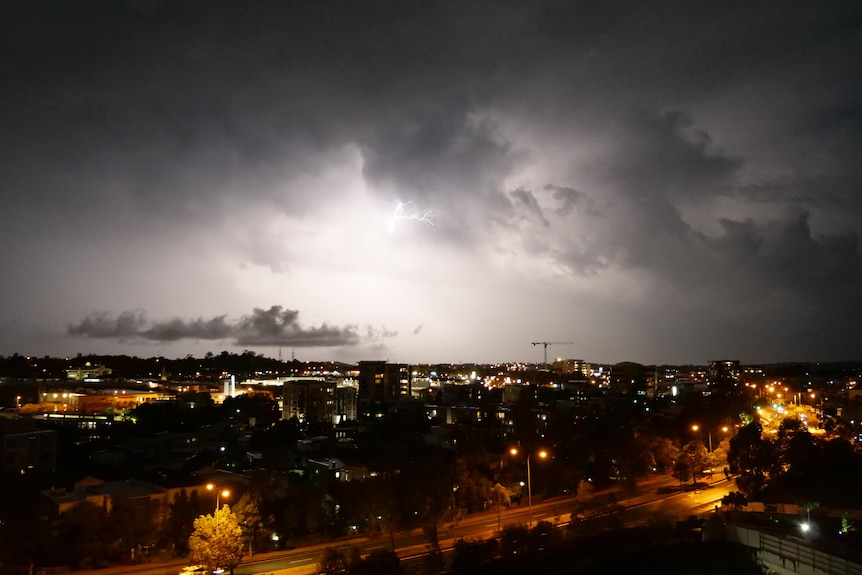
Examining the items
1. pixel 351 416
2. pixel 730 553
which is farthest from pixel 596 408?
pixel 730 553

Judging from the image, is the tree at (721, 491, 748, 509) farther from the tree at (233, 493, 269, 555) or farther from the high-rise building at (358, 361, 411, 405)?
the high-rise building at (358, 361, 411, 405)

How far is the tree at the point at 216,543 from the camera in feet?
39.0

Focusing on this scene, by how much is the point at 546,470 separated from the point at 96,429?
2126cm

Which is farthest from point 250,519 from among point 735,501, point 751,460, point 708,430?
point 708,430

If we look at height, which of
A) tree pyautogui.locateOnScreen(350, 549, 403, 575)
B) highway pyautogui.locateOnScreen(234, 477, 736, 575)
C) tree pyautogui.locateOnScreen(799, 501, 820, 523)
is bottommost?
highway pyautogui.locateOnScreen(234, 477, 736, 575)

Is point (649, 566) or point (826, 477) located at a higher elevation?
point (826, 477)

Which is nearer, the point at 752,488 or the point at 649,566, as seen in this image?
the point at 649,566

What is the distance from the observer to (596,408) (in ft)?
120

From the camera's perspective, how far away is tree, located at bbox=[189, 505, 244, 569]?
39.0 feet

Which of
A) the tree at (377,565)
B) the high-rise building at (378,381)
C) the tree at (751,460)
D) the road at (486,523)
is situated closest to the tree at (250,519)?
the road at (486,523)

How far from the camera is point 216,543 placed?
12.0m

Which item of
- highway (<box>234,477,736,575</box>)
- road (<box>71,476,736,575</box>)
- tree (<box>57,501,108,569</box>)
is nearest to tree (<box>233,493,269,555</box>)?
road (<box>71,476,736,575</box>)

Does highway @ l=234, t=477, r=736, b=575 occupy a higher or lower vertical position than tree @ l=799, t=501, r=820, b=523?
lower

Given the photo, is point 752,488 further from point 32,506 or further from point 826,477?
point 32,506
